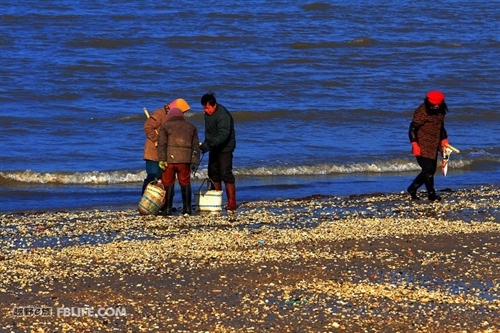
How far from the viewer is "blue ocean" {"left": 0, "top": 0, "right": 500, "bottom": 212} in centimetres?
1628

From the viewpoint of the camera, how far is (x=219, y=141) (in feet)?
41.5

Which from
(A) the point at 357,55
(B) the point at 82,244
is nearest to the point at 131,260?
(B) the point at 82,244

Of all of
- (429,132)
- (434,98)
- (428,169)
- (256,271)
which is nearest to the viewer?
(256,271)

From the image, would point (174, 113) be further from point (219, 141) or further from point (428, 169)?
point (428, 169)

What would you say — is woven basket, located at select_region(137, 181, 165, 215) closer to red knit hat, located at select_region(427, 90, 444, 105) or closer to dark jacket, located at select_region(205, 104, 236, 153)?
dark jacket, located at select_region(205, 104, 236, 153)

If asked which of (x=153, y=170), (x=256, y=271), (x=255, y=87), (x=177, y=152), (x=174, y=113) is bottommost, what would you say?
(x=255, y=87)

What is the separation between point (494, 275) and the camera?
8977mm

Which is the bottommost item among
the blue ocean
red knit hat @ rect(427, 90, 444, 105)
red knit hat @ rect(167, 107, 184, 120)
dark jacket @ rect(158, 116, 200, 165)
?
the blue ocean

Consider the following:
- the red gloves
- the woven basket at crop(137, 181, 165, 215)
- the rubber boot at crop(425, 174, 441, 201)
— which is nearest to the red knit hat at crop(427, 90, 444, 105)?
the red gloves

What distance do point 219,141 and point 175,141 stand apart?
0.59 metres

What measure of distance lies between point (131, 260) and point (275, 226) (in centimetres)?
252

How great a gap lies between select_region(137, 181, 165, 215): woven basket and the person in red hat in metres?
3.30

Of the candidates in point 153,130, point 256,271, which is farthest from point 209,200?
point 256,271

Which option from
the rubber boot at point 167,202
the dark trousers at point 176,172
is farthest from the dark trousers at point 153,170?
the rubber boot at point 167,202
